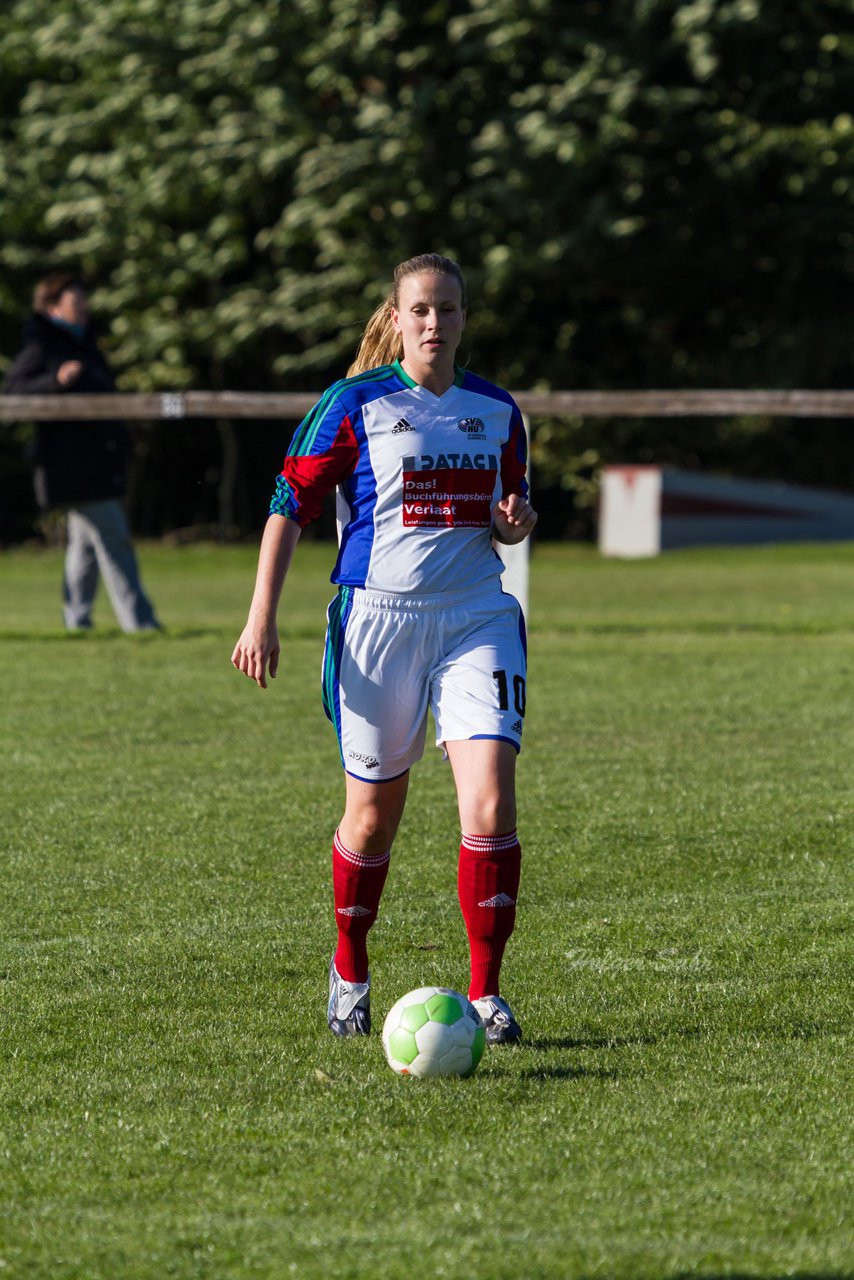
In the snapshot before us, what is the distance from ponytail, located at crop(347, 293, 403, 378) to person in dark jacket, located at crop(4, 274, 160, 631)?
7504 millimetres

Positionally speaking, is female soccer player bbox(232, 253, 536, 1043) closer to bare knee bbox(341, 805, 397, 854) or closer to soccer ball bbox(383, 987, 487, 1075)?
bare knee bbox(341, 805, 397, 854)

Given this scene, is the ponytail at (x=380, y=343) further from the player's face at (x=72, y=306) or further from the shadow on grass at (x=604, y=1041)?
the player's face at (x=72, y=306)

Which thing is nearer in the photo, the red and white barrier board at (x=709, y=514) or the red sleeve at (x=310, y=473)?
the red sleeve at (x=310, y=473)

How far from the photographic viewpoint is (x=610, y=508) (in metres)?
22.6

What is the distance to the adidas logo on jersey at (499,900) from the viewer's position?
14.9 feet

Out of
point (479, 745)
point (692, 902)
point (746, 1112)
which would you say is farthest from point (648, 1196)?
point (692, 902)

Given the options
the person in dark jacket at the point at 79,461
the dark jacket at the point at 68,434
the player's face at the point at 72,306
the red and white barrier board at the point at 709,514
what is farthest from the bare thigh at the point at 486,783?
the red and white barrier board at the point at 709,514

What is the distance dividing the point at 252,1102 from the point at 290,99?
1969 centimetres

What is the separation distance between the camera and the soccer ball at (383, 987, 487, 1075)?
13.3 ft

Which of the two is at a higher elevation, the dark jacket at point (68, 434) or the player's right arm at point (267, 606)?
the player's right arm at point (267, 606)

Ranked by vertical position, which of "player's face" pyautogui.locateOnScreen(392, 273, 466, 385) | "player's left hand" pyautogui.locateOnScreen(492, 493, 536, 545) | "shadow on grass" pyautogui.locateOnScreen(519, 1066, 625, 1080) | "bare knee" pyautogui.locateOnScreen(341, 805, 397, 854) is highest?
"player's face" pyautogui.locateOnScreen(392, 273, 466, 385)

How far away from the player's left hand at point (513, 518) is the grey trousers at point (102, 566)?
7.68 metres

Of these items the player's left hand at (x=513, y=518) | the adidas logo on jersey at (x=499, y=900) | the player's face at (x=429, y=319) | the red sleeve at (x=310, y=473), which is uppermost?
the player's face at (x=429, y=319)

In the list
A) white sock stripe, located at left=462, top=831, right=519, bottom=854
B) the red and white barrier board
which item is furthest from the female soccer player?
the red and white barrier board
